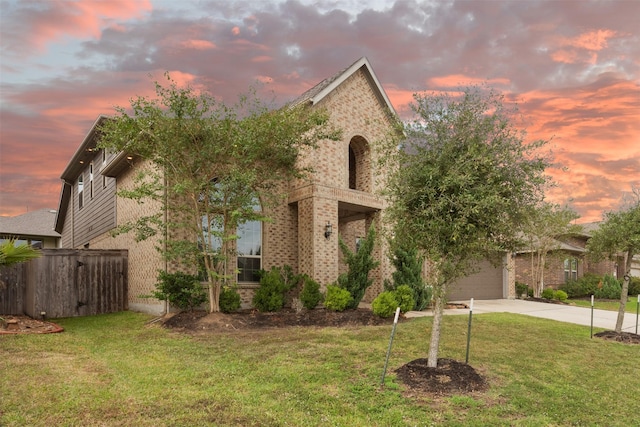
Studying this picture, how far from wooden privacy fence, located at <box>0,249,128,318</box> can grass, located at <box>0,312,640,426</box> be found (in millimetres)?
Result: 3699

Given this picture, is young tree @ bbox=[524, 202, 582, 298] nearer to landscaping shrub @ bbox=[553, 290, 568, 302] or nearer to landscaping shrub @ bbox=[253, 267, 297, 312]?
landscaping shrub @ bbox=[553, 290, 568, 302]

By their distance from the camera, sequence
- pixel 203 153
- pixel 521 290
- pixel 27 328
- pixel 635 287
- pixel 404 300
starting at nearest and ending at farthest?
pixel 27 328 → pixel 203 153 → pixel 404 300 → pixel 521 290 → pixel 635 287

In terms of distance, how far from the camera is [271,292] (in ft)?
43.2

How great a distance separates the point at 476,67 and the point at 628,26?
13.2ft

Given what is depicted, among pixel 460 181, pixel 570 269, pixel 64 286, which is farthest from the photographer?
pixel 570 269

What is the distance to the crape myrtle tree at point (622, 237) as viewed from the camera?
10.6 metres

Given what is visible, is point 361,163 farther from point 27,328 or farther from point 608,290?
point 608,290

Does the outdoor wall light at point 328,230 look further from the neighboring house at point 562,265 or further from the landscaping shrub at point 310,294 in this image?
the neighboring house at point 562,265

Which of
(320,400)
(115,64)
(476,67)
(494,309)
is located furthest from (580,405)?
(115,64)

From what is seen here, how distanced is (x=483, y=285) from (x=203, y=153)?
16.2 m

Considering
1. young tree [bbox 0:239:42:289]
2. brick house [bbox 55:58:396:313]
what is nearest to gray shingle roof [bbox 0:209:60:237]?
brick house [bbox 55:58:396:313]

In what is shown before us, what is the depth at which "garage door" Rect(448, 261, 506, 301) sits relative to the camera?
2044 cm

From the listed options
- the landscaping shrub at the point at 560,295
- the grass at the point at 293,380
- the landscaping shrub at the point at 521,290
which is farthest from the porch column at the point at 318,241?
the landscaping shrub at the point at 560,295

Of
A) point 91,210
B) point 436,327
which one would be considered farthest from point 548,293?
point 91,210
